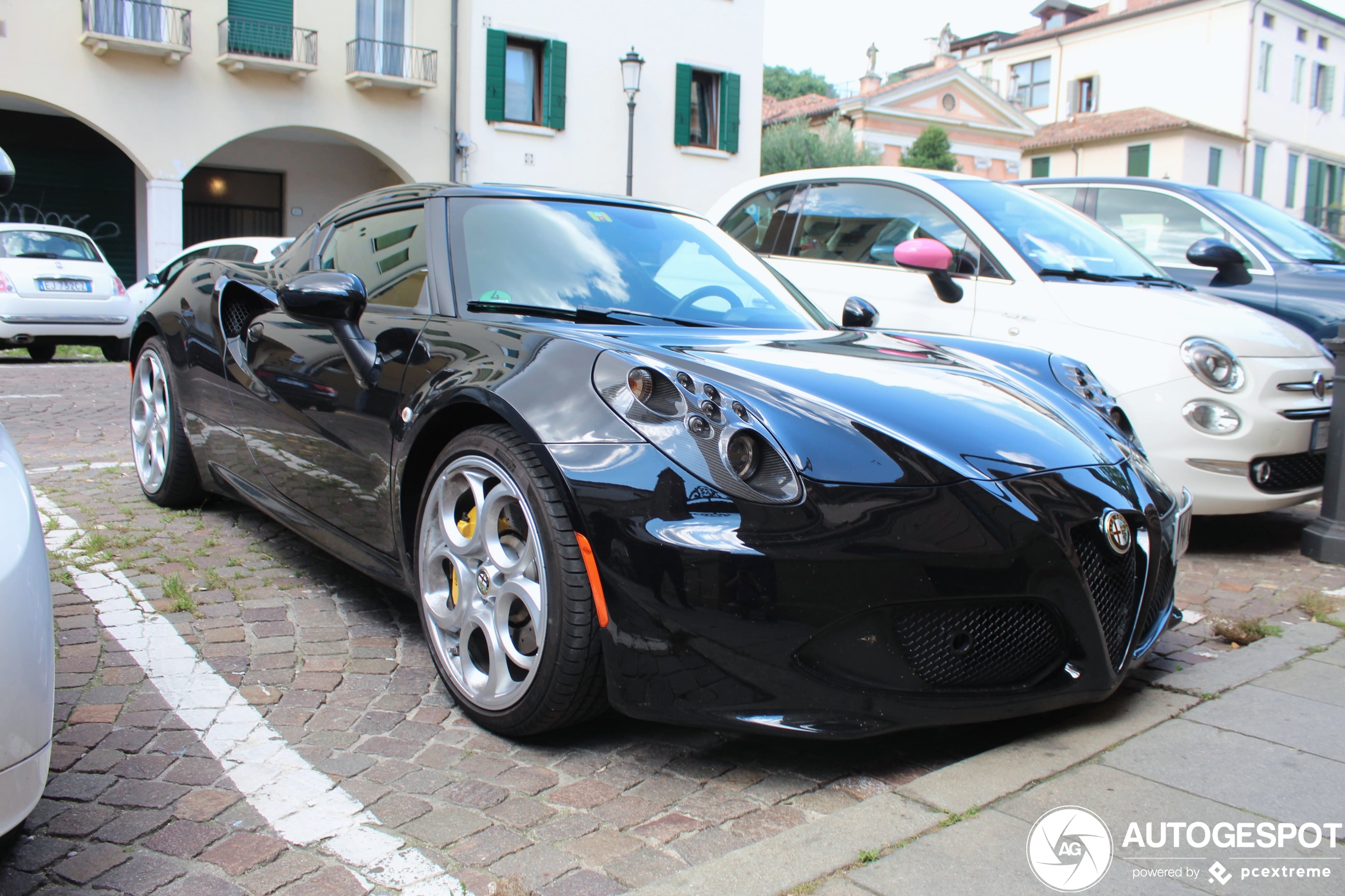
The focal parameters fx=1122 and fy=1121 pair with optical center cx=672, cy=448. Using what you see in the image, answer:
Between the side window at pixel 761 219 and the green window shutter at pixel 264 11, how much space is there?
1448cm

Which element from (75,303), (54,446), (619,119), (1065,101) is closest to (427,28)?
(619,119)

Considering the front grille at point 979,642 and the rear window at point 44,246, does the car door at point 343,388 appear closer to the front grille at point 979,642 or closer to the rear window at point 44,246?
the front grille at point 979,642

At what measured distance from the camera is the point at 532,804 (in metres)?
2.20

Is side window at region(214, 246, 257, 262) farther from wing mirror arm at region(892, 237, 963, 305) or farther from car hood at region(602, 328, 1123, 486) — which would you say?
car hood at region(602, 328, 1123, 486)

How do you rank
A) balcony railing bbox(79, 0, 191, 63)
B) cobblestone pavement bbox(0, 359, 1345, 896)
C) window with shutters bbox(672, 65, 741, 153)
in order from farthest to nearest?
window with shutters bbox(672, 65, 741, 153) → balcony railing bbox(79, 0, 191, 63) → cobblestone pavement bbox(0, 359, 1345, 896)

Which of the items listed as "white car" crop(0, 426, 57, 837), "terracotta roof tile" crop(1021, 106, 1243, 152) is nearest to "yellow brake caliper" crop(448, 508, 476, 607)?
"white car" crop(0, 426, 57, 837)

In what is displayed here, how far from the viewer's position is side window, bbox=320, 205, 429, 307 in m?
3.17

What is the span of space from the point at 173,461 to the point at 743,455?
9.99 feet

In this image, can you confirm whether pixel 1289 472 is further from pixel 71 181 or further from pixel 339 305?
pixel 71 181

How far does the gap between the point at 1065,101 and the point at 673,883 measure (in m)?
43.8

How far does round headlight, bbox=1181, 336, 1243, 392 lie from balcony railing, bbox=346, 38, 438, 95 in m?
16.9

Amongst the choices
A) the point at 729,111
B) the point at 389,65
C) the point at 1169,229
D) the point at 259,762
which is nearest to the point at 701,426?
the point at 259,762

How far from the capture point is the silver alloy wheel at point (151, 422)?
4.48 metres

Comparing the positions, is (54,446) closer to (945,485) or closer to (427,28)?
(945,485)
